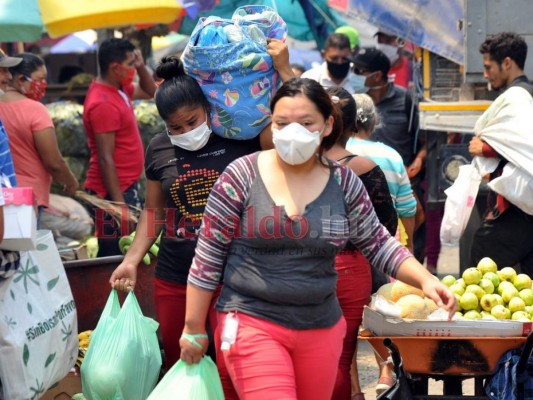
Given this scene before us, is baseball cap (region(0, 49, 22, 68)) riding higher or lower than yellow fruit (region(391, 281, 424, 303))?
higher

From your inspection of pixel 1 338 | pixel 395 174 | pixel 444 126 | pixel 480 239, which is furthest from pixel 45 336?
pixel 444 126

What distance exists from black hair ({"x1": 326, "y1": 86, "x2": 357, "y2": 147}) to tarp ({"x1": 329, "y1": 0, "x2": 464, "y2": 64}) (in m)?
3.44

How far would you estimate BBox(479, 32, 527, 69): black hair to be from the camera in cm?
700

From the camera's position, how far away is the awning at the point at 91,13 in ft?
27.1

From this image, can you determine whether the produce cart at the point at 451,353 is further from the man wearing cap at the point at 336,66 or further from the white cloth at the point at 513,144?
the man wearing cap at the point at 336,66

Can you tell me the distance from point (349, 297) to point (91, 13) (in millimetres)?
4163

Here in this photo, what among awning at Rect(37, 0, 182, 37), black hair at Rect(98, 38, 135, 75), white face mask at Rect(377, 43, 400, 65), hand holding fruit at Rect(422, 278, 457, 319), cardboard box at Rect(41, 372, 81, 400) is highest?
awning at Rect(37, 0, 182, 37)

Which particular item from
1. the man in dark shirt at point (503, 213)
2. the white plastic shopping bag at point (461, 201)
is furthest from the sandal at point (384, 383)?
the man in dark shirt at point (503, 213)

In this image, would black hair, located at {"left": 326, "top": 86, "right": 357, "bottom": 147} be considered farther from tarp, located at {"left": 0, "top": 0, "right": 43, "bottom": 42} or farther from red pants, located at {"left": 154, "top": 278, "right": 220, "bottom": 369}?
tarp, located at {"left": 0, "top": 0, "right": 43, "bottom": 42}

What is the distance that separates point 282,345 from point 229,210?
0.53 meters

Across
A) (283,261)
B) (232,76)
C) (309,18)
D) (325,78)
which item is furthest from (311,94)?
(309,18)

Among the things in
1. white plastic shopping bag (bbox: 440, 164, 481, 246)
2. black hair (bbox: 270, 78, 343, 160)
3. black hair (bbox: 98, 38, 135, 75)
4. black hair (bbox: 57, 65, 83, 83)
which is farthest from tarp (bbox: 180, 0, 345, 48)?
black hair (bbox: 270, 78, 343, 160)

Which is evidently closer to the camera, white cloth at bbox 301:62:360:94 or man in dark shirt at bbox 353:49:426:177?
man in dark shirt at bbox 353:49:426:177

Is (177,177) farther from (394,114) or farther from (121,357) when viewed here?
(394,114)
